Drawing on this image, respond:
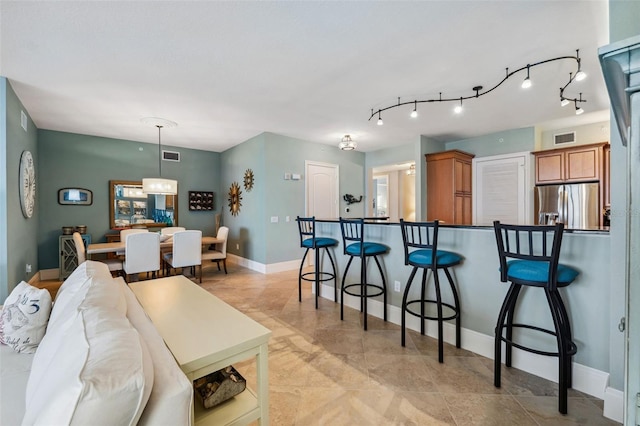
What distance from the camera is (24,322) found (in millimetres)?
1467

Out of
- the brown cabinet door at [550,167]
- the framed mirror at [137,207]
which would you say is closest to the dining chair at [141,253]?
the framed mirror at [137,207]

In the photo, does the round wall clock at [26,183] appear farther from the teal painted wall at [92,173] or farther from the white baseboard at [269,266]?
the white baseboard at [269,266]

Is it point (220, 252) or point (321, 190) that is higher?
point (321, 190)

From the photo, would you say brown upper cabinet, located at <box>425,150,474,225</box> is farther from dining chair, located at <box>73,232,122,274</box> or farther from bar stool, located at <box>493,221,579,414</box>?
dining chair, located at <box>73,232,122,274</box>

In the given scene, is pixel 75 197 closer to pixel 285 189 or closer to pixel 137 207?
pixel 137 207

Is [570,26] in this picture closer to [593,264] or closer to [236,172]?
[593,264]

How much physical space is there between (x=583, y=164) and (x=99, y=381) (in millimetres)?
5992

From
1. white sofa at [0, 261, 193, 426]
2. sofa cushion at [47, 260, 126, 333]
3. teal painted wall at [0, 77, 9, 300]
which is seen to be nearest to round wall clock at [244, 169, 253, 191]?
teal painted wall at [0, 77, 9, 300]

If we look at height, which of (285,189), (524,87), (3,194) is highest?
(524,87)

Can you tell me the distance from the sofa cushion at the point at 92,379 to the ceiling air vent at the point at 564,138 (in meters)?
6.36

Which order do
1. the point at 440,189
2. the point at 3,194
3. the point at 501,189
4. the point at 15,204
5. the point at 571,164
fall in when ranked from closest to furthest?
the point at 3,194 < the point at 15,204 < the point at 571,164 < the point at 501,189 < the point at 440,189

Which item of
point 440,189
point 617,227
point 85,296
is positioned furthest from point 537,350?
point 440,189

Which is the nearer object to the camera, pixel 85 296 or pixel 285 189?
pixel 85 296

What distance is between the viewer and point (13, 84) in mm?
3047
